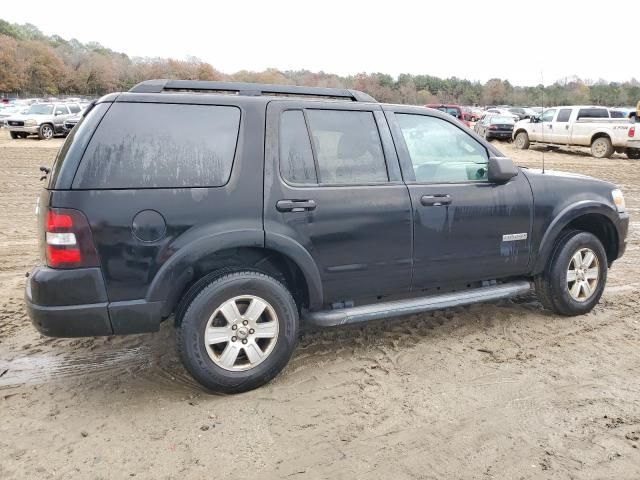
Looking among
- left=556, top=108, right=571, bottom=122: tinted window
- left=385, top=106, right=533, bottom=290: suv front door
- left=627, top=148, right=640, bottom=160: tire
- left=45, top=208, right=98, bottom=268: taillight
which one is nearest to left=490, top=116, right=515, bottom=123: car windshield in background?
left=556, top=108, right=571, bottom=122: tinted window

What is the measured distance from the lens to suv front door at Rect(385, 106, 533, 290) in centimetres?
412

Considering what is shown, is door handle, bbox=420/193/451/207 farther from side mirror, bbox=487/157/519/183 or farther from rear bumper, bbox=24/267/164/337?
rear bumper, bbox=24/267/164/337

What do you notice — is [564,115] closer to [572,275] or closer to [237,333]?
[572,275]

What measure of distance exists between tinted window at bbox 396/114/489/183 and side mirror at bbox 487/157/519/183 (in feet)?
0.31

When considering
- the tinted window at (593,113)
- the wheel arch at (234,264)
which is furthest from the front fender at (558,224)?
the tinted window at (593,113)

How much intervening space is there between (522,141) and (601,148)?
3563 mm

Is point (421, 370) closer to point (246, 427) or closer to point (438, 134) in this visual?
point (246, 427)

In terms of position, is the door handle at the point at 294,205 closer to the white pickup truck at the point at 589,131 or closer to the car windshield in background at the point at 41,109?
the white pickup truck at the point at 589,131

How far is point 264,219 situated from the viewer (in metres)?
3.55

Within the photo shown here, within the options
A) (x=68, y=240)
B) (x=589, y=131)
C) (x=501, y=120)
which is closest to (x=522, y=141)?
(x=589, y=131)

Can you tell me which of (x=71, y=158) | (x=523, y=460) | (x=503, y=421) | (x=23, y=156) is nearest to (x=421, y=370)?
(x=503, y=421)

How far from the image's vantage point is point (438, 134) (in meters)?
4.40

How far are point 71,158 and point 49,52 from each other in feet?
315

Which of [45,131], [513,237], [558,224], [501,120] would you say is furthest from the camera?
[501,120]
